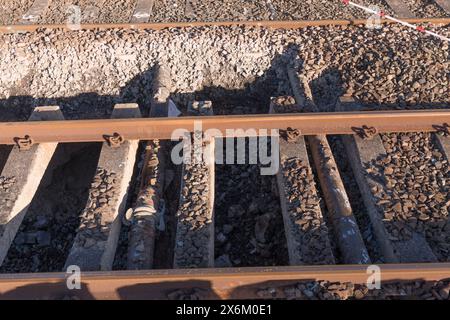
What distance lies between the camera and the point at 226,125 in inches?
195

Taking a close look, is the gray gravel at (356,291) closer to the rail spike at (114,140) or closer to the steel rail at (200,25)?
the rail spike at (114,140)

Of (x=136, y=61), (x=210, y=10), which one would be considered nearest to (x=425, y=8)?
(x=210, y=10)

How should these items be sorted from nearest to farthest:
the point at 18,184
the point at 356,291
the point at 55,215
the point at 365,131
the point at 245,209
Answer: the point at 356,291
the point at 18,184
the point at 245,209
the point at 365,131
the point at 55,215

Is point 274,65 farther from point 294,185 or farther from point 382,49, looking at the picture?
point 294,185

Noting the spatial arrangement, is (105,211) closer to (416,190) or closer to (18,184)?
(18,184)

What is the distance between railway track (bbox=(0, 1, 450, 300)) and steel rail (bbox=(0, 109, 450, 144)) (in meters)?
0.01

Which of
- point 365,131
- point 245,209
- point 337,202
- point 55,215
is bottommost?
point 55,215

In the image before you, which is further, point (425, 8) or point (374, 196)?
point (425, 8)

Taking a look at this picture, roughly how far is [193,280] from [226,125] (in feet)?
6.57

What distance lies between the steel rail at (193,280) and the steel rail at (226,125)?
1.87 m

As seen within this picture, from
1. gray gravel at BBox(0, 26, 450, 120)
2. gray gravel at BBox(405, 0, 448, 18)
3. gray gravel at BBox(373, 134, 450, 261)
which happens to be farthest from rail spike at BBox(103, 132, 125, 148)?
gray gravel at BBox(405, 0, 448, 18)

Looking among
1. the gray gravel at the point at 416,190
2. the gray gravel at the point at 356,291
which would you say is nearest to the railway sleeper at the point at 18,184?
the gray gravel at the point at 356,291

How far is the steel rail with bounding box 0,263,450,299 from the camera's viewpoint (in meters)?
3.51

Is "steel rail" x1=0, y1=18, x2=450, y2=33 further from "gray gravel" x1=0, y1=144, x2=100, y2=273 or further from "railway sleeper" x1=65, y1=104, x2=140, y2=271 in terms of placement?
"railway sleeper" x1=65, y1=104, x2=140, y2=271
